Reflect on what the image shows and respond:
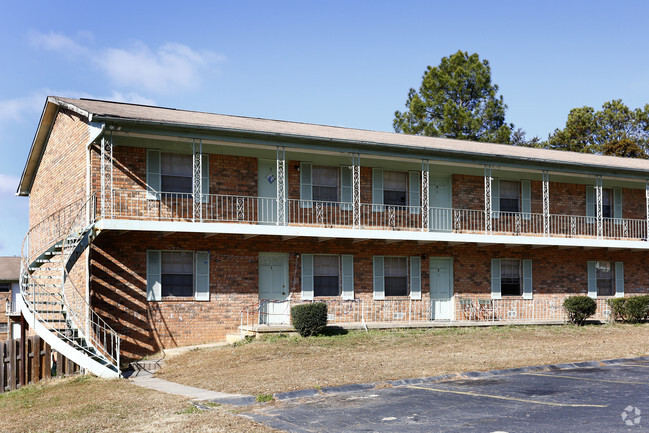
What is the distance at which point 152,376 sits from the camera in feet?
53.6

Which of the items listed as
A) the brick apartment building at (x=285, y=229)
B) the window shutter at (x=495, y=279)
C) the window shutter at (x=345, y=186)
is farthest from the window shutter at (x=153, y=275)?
the window shutter at (x=495, y=279)

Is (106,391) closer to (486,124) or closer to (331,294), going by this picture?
Answer: (331,294)

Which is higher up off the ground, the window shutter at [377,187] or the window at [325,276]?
the window shutter at [377,187]

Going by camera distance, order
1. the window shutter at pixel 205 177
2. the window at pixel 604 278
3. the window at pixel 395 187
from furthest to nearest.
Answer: the window at pixel 604 278, the window at pixel 395 187, the window shutter at pixel 205 177

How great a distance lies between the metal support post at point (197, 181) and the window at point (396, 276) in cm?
664

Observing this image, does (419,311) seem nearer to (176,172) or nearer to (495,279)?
(495,279)

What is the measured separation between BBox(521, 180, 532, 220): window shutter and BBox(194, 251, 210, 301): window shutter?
1191 cm

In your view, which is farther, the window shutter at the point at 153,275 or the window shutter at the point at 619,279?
the window shutter at the point at 619,279

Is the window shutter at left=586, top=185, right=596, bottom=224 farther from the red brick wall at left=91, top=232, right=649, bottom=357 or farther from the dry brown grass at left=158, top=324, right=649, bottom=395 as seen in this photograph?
the dry brown grass at left=158, top=324, right=649, bottom=395

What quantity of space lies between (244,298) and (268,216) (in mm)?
2600

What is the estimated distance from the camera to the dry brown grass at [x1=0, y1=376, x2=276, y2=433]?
1017 centimetres

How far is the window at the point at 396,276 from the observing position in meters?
23.8

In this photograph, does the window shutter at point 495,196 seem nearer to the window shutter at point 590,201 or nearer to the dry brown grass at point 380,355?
the window shutter at point 590,201

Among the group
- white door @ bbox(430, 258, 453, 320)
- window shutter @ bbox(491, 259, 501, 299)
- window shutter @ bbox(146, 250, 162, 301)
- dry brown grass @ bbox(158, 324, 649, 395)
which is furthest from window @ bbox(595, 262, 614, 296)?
window shutter @ bbox(146, 250, 162, 301)
